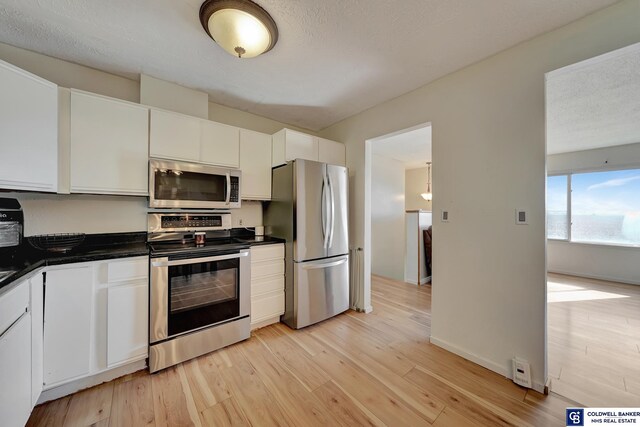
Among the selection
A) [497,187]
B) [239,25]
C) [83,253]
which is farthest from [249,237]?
[497,187]

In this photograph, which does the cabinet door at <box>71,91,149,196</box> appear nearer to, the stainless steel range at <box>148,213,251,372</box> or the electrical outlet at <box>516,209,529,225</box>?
the stainless steel range at <box>148,213,251,372</box>

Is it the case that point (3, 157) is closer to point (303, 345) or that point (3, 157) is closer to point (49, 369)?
point (49, 369)

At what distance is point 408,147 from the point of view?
4.23m

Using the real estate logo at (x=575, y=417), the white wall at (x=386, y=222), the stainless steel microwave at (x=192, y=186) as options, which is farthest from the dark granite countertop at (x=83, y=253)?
the white wall at (x=386, y=222)

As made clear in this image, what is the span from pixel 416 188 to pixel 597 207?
10.9 feet

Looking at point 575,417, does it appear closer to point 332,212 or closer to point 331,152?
point 332,212

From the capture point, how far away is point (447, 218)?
6.93 ft

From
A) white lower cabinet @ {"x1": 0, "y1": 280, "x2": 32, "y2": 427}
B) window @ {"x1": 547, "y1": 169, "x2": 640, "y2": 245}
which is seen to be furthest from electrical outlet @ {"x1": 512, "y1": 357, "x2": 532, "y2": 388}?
window @ {"x1": 547, "y1": 169, "x2": 640, "y2": 245}

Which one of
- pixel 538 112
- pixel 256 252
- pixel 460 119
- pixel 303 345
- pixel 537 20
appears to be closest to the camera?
pixel 537 20

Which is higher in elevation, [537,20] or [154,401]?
[537,20]

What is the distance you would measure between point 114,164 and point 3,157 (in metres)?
0.54

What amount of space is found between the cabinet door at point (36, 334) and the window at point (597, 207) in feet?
25.0

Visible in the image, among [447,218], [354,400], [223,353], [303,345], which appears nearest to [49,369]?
[223,353]

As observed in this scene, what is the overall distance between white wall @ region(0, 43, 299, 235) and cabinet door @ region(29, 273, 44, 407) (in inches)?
27.8
